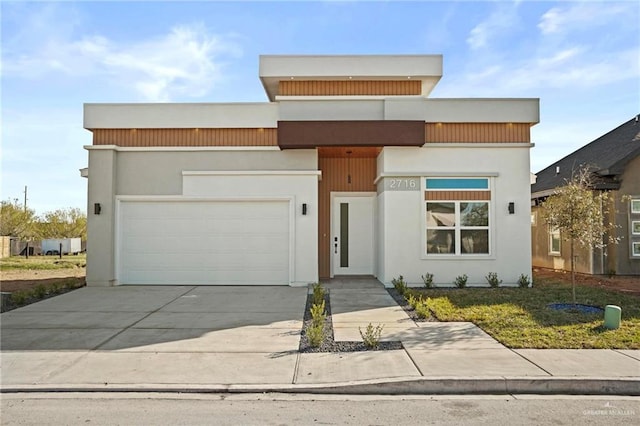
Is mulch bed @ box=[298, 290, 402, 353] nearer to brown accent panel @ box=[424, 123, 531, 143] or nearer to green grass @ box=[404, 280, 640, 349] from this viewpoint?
green grass @ box=[404, 280, 640, 349]

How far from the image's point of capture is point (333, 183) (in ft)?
50.3

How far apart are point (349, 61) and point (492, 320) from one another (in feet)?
28.9

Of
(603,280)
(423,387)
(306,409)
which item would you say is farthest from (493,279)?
(306,409)

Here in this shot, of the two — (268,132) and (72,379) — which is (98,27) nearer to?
(268,132)

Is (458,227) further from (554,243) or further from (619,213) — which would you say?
(554,243)

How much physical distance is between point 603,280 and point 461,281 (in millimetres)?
5283

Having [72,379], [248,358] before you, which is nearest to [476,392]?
[248,358]

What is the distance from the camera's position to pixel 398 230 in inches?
524

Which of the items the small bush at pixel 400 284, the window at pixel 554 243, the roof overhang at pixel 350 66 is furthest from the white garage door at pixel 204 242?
the window at pixel 554 243

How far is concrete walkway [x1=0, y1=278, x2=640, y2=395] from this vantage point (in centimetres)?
561

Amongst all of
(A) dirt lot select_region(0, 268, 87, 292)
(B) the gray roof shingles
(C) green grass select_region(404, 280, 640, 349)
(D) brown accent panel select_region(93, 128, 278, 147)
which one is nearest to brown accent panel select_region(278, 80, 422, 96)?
(D) brown accent panel select_region(93, 128, 278, 147)

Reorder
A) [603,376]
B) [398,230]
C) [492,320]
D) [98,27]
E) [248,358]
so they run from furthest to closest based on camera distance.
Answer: [398,230] < [98,27] < [492,320] < [248,358] < [603,376]

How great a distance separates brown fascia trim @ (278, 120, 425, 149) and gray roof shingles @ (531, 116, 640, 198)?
5210mm

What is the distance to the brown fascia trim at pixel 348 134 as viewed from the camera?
1302 cm
